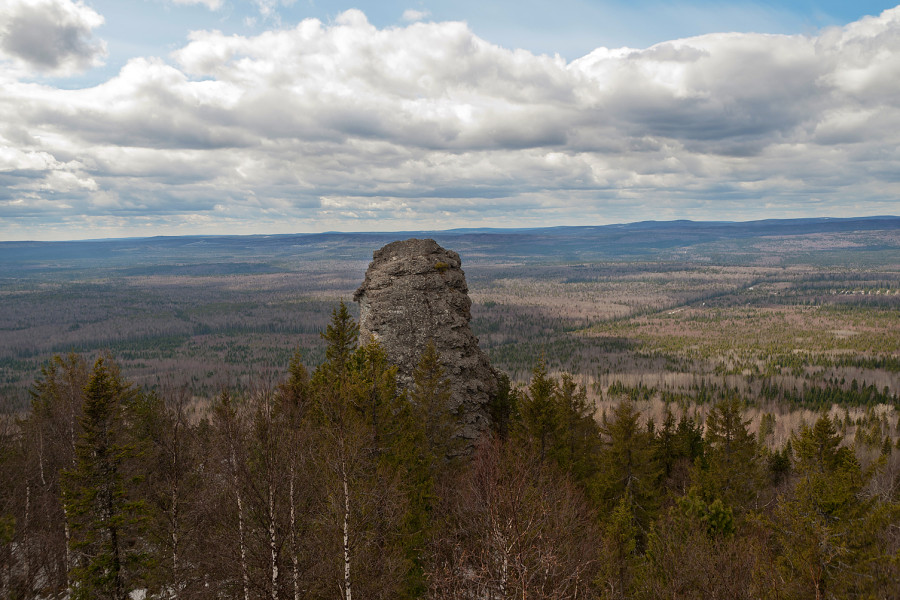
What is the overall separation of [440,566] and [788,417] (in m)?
127

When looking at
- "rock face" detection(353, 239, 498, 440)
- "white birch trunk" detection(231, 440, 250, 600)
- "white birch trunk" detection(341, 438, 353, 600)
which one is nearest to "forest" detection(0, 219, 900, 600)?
"white birch trunk" detection(341, 438, 353, 600)

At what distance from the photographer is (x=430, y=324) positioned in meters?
43.2

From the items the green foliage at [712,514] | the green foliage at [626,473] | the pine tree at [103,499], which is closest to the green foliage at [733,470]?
the green foliage at [626,473]

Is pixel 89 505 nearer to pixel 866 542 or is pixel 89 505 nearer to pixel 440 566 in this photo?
pixel 440 566

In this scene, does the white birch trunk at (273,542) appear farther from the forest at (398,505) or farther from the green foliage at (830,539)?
the green foliage at (830,539)

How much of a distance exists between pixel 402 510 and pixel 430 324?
20968mm

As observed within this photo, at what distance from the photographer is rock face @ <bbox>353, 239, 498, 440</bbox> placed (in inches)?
1639

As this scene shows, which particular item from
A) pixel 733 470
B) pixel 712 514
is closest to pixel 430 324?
pixel 712 514

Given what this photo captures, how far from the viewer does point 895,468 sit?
7162 cm

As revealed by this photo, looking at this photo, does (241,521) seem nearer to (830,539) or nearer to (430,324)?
(830,539)

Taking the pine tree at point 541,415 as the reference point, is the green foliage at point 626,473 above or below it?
below

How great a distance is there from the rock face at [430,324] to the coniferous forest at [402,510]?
4.08 m

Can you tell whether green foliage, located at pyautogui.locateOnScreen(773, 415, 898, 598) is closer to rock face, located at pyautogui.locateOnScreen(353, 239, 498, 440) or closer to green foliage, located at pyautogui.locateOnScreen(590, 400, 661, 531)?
green foliage, located at pyautogui.locateOnScreen(590, 400, 661, 531)

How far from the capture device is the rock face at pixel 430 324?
137 ft
